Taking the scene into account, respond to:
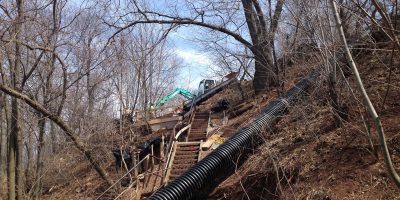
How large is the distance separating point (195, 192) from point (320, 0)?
150 inches

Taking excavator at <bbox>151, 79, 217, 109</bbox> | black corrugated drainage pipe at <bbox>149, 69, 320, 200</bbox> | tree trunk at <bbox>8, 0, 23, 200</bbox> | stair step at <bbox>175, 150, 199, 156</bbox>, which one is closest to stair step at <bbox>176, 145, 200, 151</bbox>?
stair step at <bbox>175, 150, 199, 156</bbox>

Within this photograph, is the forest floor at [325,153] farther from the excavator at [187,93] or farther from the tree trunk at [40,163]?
the excavator at [187,93]

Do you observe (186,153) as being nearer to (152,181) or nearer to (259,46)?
(152,181)

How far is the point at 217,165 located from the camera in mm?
7363

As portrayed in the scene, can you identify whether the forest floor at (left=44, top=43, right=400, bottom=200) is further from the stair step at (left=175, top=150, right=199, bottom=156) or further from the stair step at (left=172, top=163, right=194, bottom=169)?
the stair step at (left=175, top=150, right=199, bottom=156)

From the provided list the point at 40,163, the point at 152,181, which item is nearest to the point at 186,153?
the point at 152,181

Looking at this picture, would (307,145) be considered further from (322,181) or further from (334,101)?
(322,181)

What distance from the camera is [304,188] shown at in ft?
19.4

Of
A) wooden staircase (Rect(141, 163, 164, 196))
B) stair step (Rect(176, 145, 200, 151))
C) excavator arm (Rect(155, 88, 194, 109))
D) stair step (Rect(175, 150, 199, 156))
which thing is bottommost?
wooden staircase (Rect(141, 163, 164, 196))

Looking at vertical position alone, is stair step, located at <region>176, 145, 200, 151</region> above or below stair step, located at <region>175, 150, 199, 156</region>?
above

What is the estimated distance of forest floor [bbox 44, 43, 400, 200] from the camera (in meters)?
5.48

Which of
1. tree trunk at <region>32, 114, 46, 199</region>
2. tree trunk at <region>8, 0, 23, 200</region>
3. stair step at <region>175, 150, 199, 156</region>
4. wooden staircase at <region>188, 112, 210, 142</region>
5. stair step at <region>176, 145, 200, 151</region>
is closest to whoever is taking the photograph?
tree trunk at <region>8, 0, 23, 200</region>

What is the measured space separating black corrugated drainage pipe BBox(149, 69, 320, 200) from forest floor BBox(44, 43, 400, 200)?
0.79 ft

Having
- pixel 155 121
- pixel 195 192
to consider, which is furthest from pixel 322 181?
pixel 155 121
